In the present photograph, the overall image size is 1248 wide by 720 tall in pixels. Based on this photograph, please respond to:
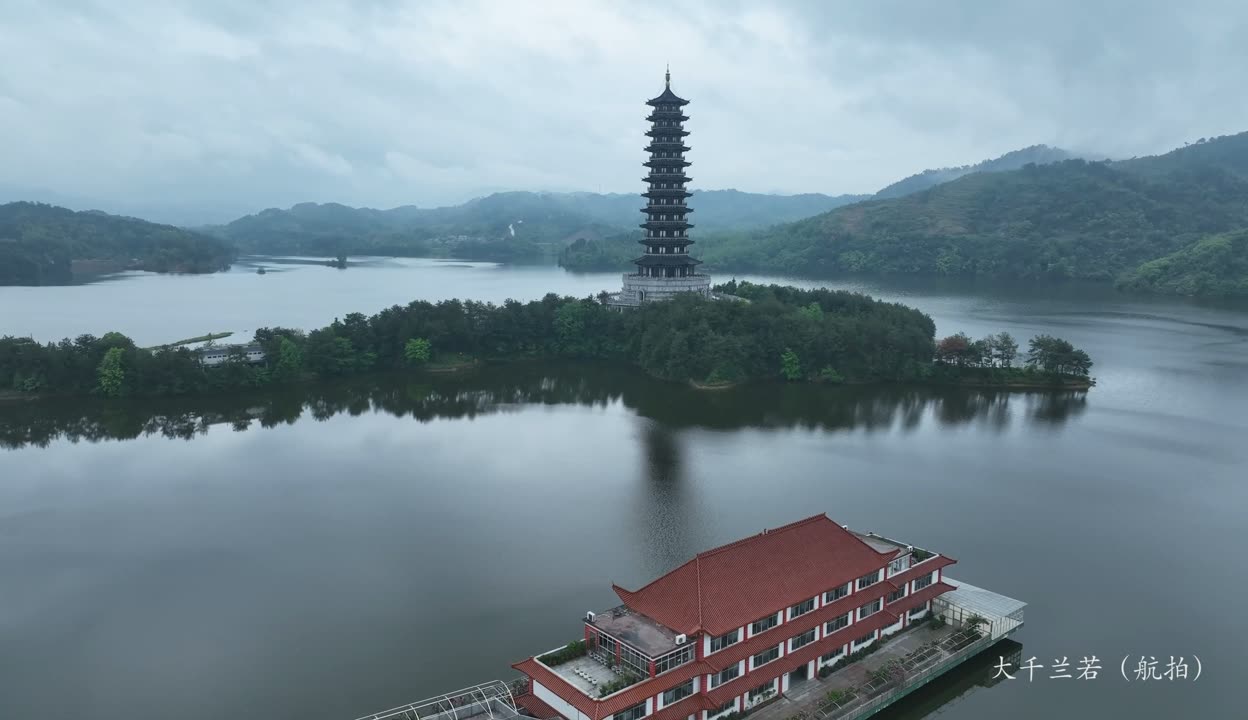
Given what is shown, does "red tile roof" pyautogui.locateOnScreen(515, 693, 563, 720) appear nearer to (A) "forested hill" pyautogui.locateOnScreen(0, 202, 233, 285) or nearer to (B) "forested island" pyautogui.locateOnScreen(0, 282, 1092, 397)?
(B) "forested island" pyautogui.locateOnScreen(0, 282, 1092, 397)

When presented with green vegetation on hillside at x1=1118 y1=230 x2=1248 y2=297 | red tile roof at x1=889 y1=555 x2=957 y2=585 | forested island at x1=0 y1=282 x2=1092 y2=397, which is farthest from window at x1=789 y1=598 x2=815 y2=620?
green vegetation on hillside at x1=1118 y1=230 x2=1248 y2=297

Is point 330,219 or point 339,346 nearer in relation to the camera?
point 339,346

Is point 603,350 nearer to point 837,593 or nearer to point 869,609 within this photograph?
point 869,609

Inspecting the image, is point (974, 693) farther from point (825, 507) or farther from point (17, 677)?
point (17, 677)

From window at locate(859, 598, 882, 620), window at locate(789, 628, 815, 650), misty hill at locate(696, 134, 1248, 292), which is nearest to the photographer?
window at locate(789, 628, 815, 650)

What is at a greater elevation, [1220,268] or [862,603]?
[1220,268]

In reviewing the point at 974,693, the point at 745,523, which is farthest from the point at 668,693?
the point at 745,523

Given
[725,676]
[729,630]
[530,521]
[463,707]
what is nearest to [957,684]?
[725,676]
